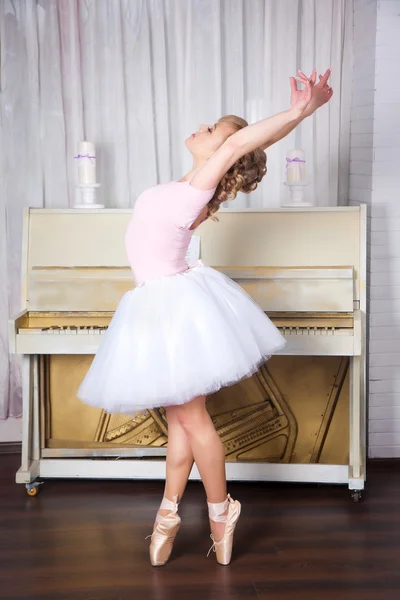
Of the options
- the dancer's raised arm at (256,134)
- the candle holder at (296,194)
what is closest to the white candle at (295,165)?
the candle holder at (296,194)

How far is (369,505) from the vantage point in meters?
3.21

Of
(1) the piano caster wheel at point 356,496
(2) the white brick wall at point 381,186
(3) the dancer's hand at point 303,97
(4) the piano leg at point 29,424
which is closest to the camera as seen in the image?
(3) the dancer's hand at point 303,97

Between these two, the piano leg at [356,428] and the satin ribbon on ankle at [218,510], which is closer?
the satin ribbon on ankle at [218,510]

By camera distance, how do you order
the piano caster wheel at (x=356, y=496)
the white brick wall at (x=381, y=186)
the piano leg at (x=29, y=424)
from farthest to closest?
the white brick wall at (x=381, y=186)
the piano leg at (x=29, y=424)
the piano caster wheel at (x=356, y=496)

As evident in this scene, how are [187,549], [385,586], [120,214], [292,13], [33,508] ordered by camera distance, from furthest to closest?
[292,13], [120,214], [33,508], [187,549], [385,586]

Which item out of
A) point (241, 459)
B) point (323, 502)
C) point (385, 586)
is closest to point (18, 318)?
point (241, 459)

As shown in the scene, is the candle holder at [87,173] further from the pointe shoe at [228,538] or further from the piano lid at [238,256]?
the pointe shoe at [228,538]

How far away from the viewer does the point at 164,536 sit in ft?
8.71

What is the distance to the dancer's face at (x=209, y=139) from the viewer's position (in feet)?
8.31

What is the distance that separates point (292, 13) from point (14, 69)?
1308 mm

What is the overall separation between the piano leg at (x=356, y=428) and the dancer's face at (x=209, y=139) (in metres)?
1.14

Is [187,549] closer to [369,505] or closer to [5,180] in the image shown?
[369,505]

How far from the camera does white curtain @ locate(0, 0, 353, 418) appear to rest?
12.2 ft

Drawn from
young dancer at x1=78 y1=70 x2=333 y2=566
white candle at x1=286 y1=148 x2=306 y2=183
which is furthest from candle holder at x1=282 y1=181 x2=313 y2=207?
young dancer at x1=78 y1=70 x2=333 y2=566
